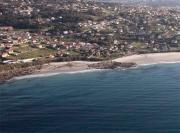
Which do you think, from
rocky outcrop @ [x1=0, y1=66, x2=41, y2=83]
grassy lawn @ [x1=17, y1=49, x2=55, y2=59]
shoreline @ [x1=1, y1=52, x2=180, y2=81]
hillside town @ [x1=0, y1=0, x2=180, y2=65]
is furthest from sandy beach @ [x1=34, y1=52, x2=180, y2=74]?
grassy lawn @ [x1=17, y1=49, x2=55, y2=59]

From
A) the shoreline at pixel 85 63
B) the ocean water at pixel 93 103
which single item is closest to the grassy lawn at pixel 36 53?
the shoreline at pixel 85 63

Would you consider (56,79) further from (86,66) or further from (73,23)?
(73,23)

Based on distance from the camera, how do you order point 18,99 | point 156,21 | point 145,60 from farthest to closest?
point 156,21
point 145,60
point 18,99

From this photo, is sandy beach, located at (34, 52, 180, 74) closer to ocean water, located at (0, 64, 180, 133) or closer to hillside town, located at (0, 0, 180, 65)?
hillside town, located at (0, 0, 180, 65)

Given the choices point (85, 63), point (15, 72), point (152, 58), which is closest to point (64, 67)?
point (85, 63)

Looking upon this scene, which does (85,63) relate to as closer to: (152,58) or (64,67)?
(64,67)

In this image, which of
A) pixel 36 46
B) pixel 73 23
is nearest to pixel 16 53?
pixel 36 46

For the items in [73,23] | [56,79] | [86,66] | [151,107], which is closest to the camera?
[151,107]
